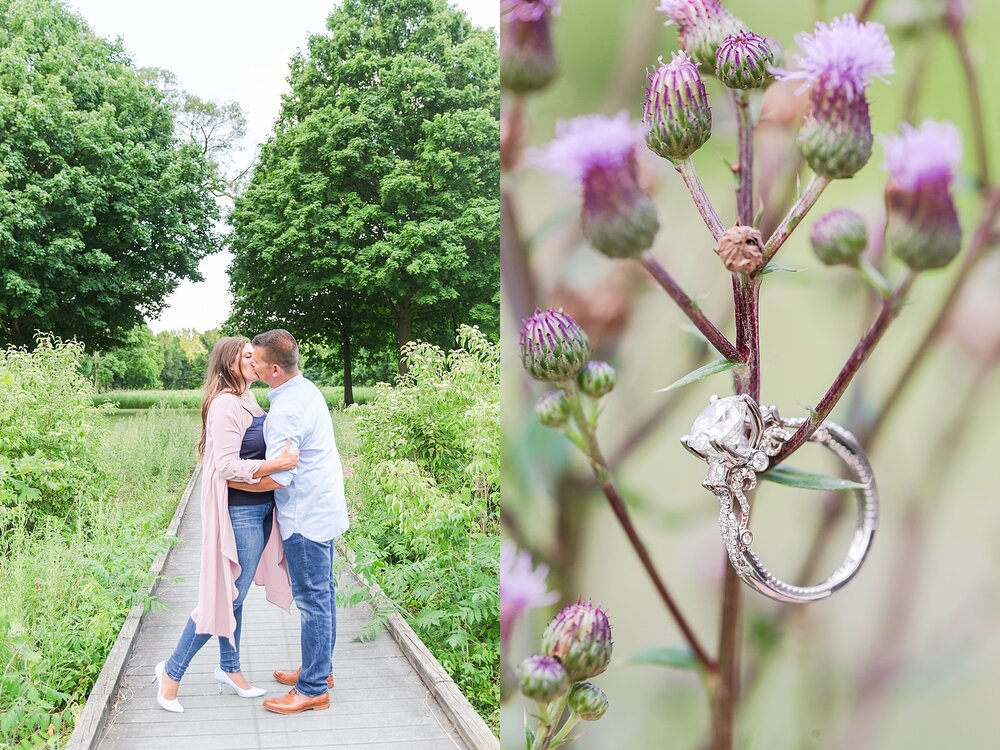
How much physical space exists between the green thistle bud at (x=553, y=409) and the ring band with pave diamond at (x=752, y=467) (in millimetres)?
103

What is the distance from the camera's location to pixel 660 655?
504 mm

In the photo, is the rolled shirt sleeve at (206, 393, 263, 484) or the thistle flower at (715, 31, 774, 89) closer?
the thistle flower at (715, 31, 774, 89)

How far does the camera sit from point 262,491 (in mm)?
2316

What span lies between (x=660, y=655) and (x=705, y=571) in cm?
7

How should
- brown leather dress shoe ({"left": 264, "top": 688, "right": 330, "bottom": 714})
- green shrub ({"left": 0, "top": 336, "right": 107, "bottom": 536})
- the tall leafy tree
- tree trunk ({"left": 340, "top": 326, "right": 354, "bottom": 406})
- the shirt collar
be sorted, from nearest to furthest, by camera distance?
the shirt collar, brown leather dress shoe ({"left": 264, "top": 688, "right": 330, "bottom": 714}), green shrub ({"left": 0, "top": 336, "right": 107, "bottom": 536}), the tall leafy tree, tree trunk ({"left": 340, "top": 326, "right": 354, "bottom": 406})

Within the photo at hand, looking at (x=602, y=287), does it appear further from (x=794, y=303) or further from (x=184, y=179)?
(x=184, y=179)

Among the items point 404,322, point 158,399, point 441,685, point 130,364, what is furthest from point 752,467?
point 404,322

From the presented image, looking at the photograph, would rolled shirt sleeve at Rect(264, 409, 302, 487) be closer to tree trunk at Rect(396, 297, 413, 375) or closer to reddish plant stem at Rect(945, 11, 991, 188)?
tree trunk at Rect(396, 297, 413, 375)

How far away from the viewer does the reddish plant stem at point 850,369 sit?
42 cm

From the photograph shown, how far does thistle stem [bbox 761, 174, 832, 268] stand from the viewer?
1.38 ft

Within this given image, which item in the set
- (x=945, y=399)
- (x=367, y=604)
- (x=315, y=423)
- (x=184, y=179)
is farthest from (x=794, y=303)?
(x=184, y=179)

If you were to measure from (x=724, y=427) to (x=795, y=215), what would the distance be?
12cm

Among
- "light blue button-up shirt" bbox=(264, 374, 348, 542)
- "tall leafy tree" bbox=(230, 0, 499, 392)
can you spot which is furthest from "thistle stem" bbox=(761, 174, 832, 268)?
"tall leafy tree" bbox=(230, 0, 499, 392)

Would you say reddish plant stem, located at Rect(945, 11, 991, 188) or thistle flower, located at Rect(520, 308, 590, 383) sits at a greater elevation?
reddish plant stem, located at Rect(945, 11, 991, 188)
